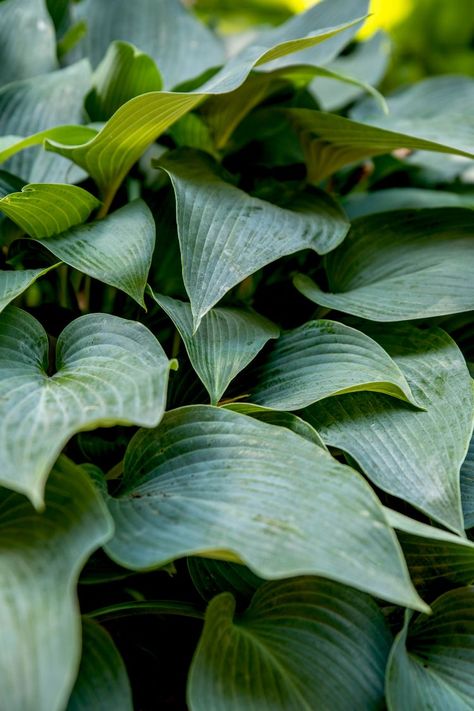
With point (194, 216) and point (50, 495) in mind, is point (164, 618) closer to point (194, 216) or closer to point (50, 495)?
point (50, 495)

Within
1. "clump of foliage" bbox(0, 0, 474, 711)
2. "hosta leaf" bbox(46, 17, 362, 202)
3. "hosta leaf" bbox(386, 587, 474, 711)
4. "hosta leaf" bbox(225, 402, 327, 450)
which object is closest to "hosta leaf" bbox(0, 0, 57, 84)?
"clump of foliage" bbox(0, 0, 474, 711)

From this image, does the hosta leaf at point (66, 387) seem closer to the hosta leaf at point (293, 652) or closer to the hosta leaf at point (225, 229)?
the hosta leaf at point (225, 229)

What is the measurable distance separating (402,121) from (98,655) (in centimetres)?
82

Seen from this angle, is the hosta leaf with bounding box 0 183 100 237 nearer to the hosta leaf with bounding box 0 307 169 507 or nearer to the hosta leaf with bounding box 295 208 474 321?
the hosta leaf with bounding box 0 307 169 507

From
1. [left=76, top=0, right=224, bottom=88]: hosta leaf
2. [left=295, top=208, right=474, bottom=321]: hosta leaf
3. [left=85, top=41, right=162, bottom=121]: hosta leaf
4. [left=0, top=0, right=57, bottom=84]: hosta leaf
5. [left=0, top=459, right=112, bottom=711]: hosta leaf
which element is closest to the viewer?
[left=0, top=459, right=112, bottom=711]: hosta leaf

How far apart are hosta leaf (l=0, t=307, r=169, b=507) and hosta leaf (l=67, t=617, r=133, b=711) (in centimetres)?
16

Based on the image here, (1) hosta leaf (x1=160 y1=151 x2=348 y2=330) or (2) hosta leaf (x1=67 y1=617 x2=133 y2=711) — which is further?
(1) hosta leaf (x1=160 y1=151 x2=348 y2=330)

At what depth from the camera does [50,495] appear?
1.77 feet

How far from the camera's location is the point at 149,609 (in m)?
0.63

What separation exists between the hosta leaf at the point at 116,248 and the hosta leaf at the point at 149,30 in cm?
53

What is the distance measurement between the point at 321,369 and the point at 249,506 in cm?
22

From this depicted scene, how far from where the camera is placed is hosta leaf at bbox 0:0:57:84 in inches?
42.8

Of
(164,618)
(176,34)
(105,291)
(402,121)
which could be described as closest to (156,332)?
(105,291)

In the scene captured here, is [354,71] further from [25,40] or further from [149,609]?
[149,609]
